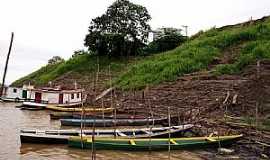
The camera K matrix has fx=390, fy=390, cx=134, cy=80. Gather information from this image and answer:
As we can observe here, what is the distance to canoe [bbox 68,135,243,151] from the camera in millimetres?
13664

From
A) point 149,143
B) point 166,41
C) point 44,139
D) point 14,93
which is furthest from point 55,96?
point 149,143

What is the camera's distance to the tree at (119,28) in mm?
40406

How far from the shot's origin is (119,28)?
40.4 meters

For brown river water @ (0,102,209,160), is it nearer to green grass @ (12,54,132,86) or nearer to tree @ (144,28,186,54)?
green grass @ (12,54,132,86)

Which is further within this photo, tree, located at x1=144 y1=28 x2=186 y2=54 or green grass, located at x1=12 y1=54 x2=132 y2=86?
tree, located at x1=144 y1=28 x2=186 y2=54

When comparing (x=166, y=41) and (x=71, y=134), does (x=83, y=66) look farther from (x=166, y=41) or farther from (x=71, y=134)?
(x=71, y=134)

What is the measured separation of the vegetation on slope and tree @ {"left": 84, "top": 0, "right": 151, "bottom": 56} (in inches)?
304

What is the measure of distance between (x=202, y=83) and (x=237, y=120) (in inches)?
282

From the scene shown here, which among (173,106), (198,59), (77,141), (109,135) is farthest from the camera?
(198,59)

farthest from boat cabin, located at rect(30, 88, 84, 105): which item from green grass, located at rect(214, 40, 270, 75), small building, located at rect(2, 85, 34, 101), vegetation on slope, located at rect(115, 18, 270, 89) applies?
green grass, located at rect(214, 40, 270, 75)

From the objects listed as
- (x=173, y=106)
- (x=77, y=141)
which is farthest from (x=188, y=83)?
(x=77, y=141)

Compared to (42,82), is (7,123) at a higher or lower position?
lower

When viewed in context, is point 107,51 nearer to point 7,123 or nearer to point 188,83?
point 188,83

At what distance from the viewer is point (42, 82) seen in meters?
42.3
